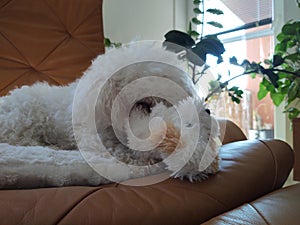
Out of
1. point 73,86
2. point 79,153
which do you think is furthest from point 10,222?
point 73,86

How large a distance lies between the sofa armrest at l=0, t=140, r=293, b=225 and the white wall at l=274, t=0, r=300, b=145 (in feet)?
3.58

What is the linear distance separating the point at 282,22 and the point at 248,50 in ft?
0.95

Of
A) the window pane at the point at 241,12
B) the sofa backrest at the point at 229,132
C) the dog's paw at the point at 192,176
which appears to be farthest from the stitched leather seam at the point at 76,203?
the window pane at the point at 241,12

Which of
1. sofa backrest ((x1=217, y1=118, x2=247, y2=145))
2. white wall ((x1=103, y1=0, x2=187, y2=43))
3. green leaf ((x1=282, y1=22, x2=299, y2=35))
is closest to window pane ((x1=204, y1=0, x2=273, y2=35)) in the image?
white wall ((x1=103, y1=0, x2=187, y2=43))

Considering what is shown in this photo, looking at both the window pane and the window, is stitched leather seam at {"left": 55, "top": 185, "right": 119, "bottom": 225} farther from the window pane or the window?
the window pane

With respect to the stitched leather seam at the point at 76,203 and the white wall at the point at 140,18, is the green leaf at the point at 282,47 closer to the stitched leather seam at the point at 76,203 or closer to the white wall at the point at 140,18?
the white wall at the point at 140,18

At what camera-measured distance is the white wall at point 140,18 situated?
74.4 inches

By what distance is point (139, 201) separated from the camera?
0.48 metres

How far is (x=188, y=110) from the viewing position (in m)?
0.59

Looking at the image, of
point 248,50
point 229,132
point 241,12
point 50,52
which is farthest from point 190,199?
point 241,12

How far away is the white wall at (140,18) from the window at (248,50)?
0.87 ft

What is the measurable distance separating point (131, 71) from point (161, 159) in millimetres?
210

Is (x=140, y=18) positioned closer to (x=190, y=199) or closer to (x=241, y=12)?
(x=241, y=12)

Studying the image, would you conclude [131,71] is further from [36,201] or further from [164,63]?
[36,201]
